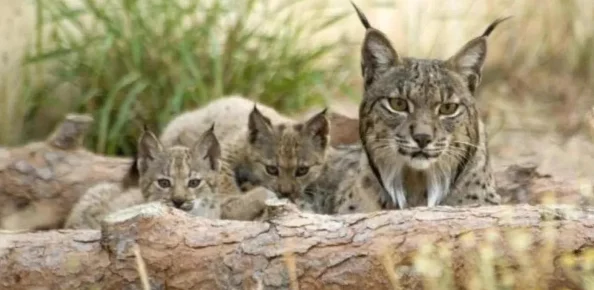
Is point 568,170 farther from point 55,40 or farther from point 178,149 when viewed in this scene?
point 55,40

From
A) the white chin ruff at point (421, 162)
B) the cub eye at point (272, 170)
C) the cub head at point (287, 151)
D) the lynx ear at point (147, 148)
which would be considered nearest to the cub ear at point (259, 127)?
the cub head at point (287, 151)

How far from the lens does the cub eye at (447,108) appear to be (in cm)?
570

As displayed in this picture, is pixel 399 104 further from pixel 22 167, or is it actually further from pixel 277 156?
pixel 22 167

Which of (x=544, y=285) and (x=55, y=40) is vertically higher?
(x=55, y=40)

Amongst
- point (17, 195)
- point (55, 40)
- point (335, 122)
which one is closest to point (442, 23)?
point (335, 122)

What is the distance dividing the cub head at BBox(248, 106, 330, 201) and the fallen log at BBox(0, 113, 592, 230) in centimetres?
83

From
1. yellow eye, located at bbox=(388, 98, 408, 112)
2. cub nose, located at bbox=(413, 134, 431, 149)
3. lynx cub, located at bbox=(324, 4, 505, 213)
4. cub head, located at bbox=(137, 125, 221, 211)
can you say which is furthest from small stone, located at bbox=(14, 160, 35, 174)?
cub nose, located at bbox=(413, 134, 431, 149)

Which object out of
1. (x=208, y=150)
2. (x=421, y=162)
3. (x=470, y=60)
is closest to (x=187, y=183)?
(x=208, y=150)

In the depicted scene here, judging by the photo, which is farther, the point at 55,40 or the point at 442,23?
the point at 442,23

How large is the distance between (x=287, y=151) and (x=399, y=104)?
94 centimetres

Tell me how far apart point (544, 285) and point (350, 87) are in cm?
429

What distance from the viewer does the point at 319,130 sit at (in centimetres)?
661

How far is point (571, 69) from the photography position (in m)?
9.39

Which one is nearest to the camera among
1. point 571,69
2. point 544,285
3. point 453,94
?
point 544,285
